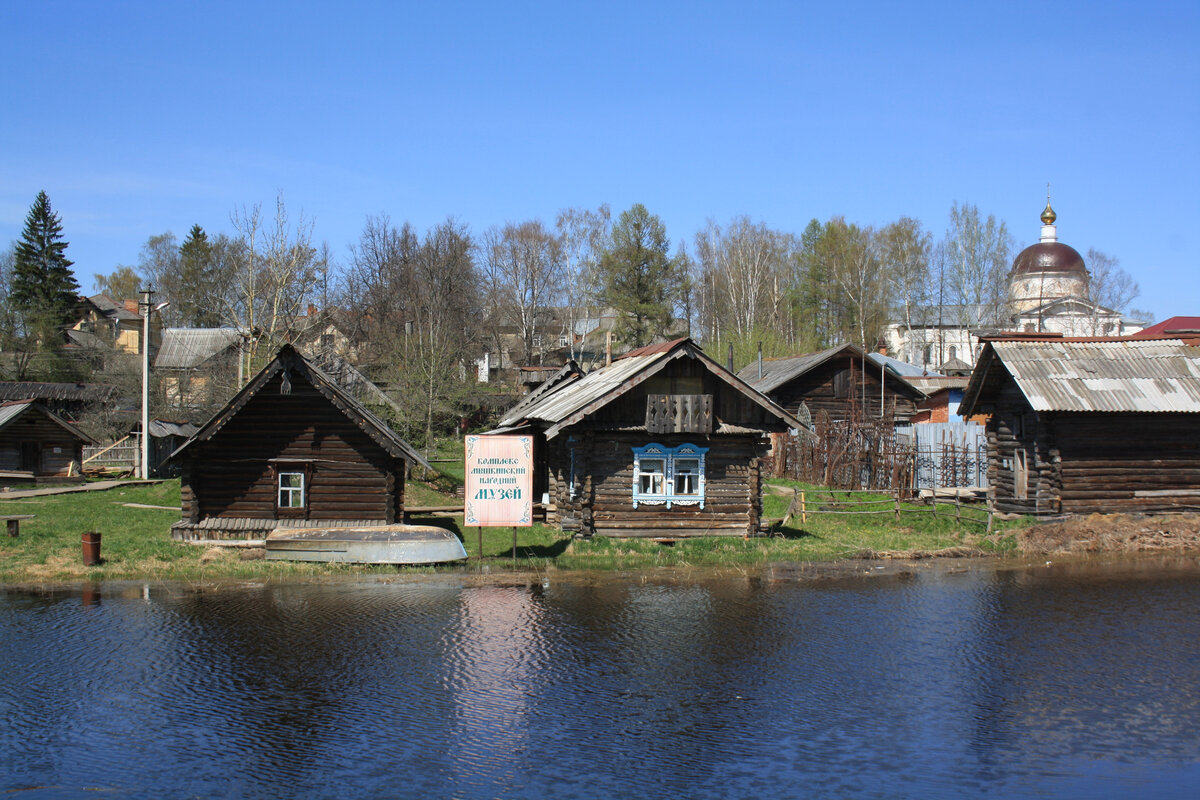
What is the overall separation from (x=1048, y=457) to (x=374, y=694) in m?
22.4

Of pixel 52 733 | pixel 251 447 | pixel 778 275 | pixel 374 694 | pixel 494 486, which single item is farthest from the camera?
pixel 778 275

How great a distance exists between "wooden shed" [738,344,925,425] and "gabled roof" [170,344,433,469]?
87.4 feet

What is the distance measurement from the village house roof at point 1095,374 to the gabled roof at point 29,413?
4041cm

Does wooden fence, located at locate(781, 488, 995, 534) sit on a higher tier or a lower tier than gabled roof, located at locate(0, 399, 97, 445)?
lower

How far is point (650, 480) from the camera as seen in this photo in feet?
80.3

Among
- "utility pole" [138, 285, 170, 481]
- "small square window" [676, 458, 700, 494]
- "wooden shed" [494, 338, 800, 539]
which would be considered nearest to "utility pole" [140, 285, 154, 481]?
"utility pole" [138, 285, 170, 481]

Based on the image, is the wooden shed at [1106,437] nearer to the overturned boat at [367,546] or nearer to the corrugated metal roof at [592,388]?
the corrugated metal roof at [592,388]

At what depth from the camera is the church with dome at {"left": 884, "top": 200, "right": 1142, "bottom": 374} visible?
7975 cm

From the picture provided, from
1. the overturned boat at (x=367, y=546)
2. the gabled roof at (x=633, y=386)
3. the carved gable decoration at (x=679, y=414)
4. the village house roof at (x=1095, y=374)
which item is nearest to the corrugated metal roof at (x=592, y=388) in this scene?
the gabled roof at (x=633, y=386)

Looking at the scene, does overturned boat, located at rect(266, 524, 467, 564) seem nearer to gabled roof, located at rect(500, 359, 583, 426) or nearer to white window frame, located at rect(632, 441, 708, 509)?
white window frame, located at rect(632, 441, 708, 509)

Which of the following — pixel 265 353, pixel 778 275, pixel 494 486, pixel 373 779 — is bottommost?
pixel 373 779

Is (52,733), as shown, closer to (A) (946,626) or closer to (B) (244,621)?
(B) (244,621)

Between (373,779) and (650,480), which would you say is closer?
(373,779)

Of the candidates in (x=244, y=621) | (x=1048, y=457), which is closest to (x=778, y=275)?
(x=1048, y=457)
